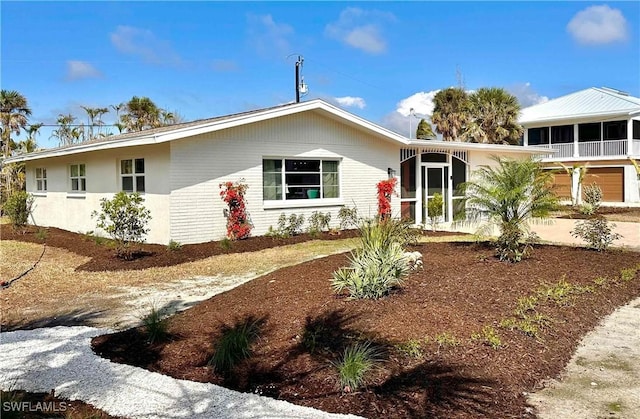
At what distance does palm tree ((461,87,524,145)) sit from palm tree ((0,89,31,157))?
2750 cm

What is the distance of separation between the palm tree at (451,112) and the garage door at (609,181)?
27.5 feet

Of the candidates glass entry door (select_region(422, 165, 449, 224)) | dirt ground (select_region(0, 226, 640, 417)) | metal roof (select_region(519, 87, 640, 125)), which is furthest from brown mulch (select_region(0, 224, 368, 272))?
metal roof (select_region(519, 87, 640, 125))

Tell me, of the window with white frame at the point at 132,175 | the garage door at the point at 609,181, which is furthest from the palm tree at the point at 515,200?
the garage door at the point at 609,181

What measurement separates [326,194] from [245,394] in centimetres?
1196

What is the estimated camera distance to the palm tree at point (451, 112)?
31078 mm

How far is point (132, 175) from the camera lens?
13812mm

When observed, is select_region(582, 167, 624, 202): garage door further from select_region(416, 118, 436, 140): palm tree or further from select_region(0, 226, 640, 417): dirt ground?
select_region(0, 226, 640, 417): dirt ground

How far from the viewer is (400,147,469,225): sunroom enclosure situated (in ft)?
57.8

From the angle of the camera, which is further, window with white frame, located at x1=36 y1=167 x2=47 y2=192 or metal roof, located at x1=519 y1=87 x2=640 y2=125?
metal roof, located at x1=519 y1=87 x2=640 y2=125

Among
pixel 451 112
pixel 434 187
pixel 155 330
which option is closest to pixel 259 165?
pixel 434 187

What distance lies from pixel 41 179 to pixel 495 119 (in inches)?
950

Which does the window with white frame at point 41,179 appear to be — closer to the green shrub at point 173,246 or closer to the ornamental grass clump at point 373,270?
the green shrub at point 173,246

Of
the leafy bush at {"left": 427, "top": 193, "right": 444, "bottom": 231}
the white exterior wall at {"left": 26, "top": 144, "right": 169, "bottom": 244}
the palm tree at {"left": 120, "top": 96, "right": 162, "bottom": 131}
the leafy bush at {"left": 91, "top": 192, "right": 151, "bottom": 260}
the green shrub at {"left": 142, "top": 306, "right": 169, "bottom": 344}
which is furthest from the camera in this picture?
the palm tree at {"left": 120, "top": 96, "right": 162, "bottom": 131}

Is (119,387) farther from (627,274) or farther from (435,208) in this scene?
(435,208)
